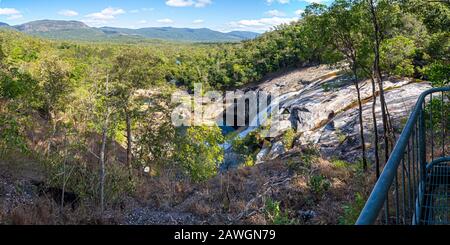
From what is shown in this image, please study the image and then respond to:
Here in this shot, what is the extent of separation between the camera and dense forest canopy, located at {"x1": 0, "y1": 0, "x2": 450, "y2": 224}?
838cm

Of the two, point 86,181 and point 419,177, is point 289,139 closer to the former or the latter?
point 86,181

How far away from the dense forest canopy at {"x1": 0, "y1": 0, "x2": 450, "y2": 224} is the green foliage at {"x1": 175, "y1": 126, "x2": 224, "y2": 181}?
2.1 inches

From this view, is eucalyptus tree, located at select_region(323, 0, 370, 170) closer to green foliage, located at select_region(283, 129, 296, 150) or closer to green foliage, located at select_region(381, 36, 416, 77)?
green foliage, located at select_region(381, 36, 416, 77)

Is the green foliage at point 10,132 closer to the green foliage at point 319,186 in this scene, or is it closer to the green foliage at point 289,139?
the green foliage at point 319,186

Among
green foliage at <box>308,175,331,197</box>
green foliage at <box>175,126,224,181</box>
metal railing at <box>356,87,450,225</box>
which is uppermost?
metal railing at <box>356,87,450,225</box>

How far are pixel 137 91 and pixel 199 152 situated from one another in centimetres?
428

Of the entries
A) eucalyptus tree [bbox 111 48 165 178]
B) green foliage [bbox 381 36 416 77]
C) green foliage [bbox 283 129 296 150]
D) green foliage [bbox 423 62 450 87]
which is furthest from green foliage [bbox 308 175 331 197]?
eucalyptus tree [bbox 111 48 165 178]

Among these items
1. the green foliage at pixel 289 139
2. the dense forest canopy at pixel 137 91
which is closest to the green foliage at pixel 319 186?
the dense forest canopy at pixel 137 91

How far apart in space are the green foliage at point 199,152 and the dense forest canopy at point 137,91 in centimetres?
5

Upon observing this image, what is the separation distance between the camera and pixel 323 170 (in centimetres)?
1049

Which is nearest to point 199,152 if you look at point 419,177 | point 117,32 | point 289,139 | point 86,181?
point 289,139

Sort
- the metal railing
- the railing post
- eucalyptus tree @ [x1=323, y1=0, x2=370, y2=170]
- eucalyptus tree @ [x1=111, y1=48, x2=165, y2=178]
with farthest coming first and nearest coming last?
1. eucalyptus tree @ [x1=111, y1=48, x2=165, y2=178]
2. eucalyptus tree @ [x1=323, y1=0, x2=370, y2=170]
3. the railing post
4. the metal railing
